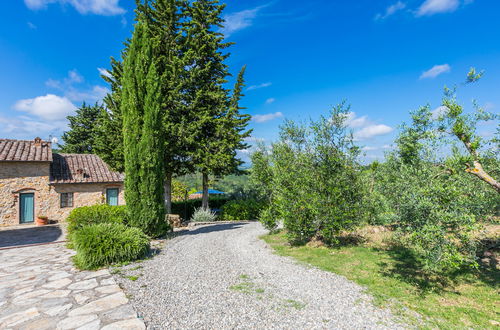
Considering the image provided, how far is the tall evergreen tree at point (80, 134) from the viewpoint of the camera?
2856 centimetres

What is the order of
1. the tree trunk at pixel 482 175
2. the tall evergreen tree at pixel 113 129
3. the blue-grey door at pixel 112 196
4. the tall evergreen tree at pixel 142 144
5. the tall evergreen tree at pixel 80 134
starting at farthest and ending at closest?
1. the tall evergreen tree at pixel 80 134
2. the blue-grey door at pixel 112 196
3. the tall evergreen tree at pixel 113 129
4. the tall evergreen tree at pixel 142 144
5. the tree trunk at pixel 482 175

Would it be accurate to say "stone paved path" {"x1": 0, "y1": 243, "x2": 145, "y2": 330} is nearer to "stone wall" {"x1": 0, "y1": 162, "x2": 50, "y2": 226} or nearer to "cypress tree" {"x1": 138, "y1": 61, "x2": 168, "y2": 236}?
"cypress tree" {"x1": 138, "y1": 61, "x2": 168, "y2": 236}

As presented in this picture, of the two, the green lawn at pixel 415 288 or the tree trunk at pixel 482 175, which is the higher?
the tree trunk at pixel 482 175

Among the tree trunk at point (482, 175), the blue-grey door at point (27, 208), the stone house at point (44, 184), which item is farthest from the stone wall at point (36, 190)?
the tree trunk at point (482, 175)

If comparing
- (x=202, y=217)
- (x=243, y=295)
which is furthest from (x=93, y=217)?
(x=243, y=295)

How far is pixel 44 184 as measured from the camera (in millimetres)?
16828

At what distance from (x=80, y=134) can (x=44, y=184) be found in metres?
14.1

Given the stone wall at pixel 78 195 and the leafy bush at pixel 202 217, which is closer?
the leafy bush at pixel 202 217

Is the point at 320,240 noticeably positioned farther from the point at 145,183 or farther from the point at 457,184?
the point at 145,183

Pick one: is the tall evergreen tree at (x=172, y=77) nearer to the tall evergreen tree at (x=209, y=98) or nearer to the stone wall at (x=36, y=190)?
the tall evergreen tree at (x=209, y=98)

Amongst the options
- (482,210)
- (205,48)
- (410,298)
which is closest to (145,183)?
(410,298)

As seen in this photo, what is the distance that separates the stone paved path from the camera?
3.86 meters

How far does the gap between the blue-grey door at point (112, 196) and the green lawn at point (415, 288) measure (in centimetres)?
1588

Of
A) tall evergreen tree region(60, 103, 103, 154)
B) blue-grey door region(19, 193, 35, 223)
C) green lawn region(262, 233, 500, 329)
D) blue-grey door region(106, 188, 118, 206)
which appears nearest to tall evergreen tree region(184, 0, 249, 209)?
blue-grey door region(106, 188, 118, 206)
